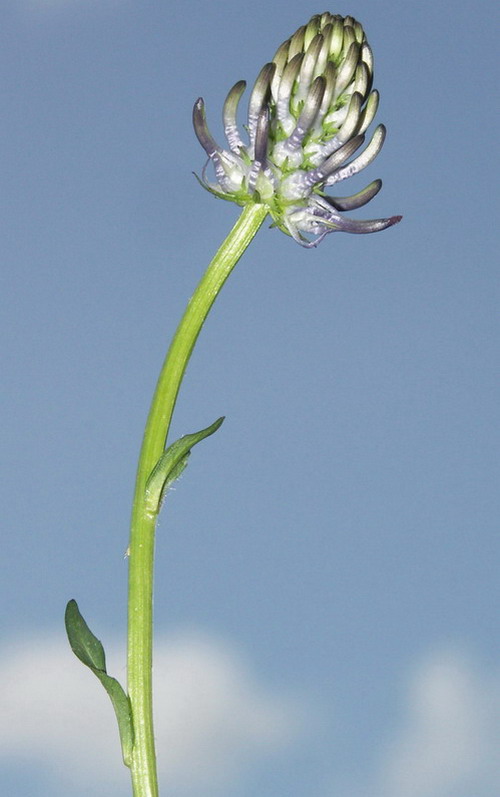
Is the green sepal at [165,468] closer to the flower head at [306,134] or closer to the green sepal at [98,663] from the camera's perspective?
the green sepal at [98,663]

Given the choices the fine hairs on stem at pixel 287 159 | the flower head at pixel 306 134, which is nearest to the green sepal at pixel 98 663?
the fine hairs on stem at pixel 287 159

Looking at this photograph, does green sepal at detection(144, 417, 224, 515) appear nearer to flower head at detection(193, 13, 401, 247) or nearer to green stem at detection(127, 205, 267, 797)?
green stem at detection(127, 205, 267, 797)

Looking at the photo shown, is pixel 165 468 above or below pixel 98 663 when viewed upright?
above

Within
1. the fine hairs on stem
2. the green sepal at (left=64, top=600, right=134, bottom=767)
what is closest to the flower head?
the fine hairs on stem

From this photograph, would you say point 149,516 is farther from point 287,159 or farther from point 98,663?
point 287,159

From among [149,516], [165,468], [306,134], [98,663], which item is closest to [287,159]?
[306,134]

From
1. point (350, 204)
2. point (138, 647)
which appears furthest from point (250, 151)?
point (138, 647)
